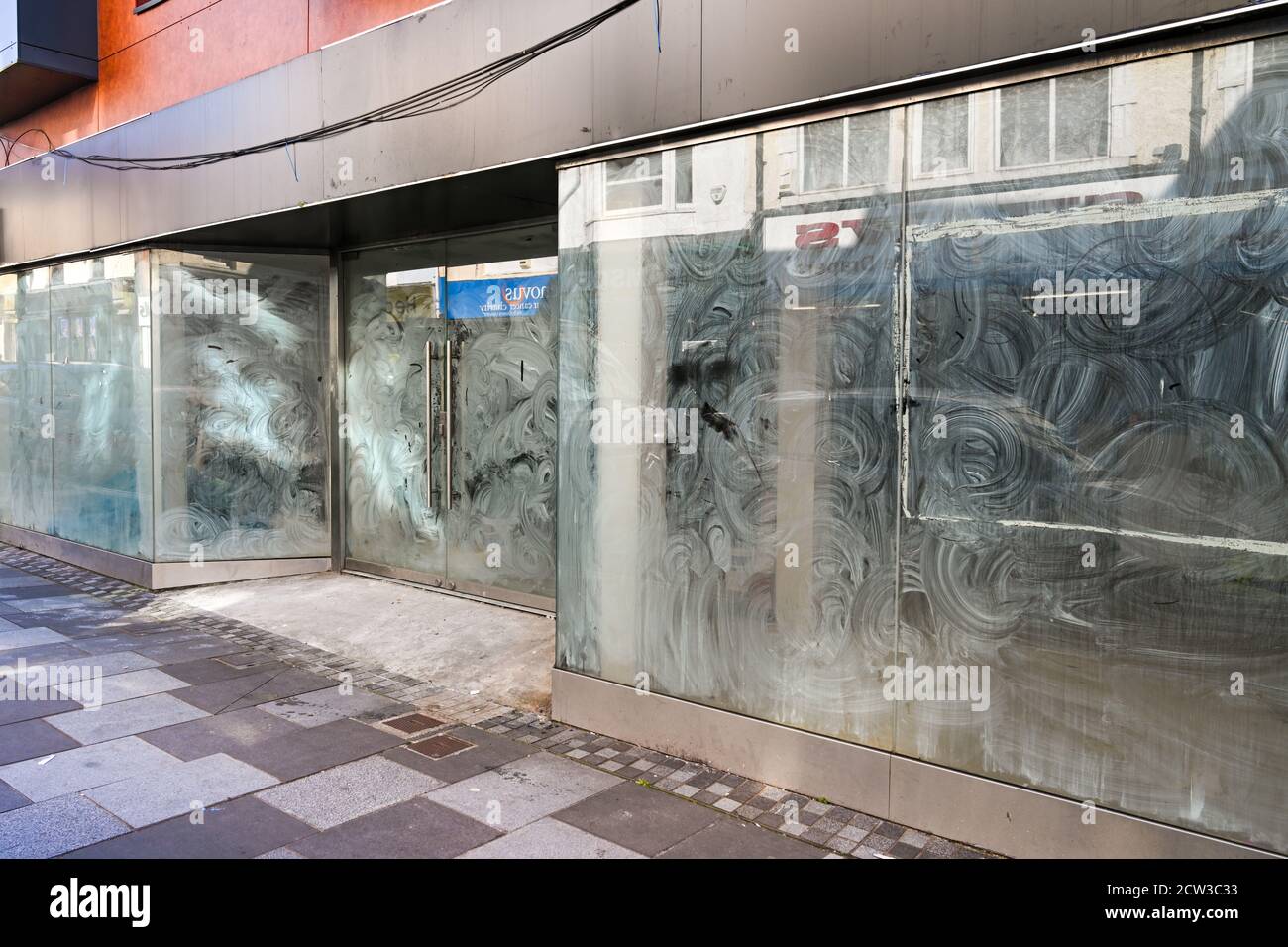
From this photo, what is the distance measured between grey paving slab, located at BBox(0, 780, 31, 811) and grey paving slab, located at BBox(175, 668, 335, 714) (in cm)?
126

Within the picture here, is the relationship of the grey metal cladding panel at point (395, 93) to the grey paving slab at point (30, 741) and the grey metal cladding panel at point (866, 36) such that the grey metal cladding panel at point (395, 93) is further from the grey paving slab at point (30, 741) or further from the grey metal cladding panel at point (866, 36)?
the grey paving slab at point (30, 741)

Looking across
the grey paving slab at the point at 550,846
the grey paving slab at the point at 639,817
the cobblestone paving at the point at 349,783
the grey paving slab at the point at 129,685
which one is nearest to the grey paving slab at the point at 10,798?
the cobblestone paving at the point at 349,783

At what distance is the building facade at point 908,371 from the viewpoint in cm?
351

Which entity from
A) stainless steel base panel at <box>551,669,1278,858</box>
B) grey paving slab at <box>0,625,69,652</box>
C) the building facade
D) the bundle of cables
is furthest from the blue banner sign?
grey paving slab at <box>0,625,69,652</box>

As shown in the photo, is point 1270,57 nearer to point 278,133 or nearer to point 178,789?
point 178,789

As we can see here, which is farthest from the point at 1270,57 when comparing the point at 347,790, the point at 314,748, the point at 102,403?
the point at 102,403

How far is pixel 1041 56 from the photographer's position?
3.79 m

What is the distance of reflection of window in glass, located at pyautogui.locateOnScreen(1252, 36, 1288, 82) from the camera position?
3357 millimetres

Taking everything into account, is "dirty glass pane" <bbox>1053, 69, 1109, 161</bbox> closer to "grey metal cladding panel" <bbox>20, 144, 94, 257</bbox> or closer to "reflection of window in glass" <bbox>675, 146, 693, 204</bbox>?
"reflection of window in glass" <bbox>675, 146, 693, 204</bbox>

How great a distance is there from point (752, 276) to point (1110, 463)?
1.86m

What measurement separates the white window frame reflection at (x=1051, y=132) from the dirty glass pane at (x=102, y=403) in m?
8.02

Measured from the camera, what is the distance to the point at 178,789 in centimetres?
459
